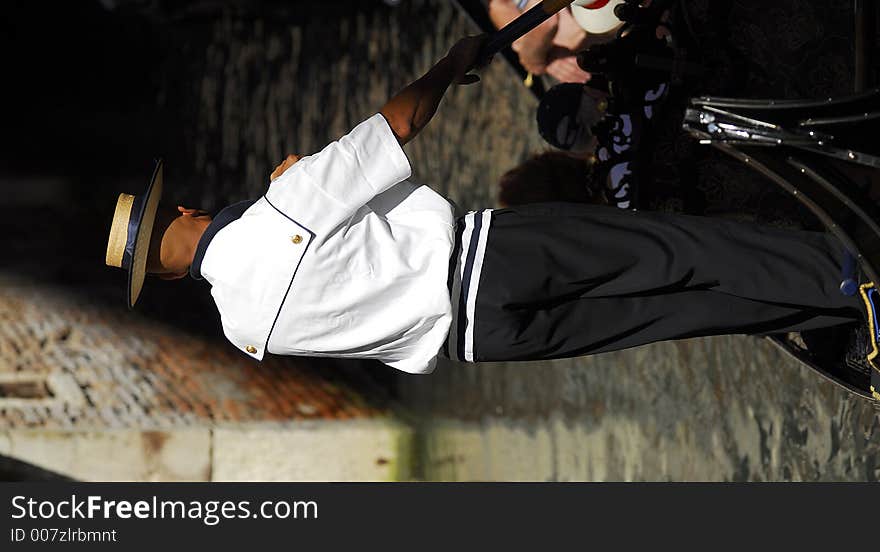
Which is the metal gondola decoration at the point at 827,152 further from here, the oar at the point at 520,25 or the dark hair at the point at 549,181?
the dark hair at the point at 549,181

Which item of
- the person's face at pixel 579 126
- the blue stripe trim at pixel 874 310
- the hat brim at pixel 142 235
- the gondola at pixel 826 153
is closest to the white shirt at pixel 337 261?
the hat brim at pixel 142 235

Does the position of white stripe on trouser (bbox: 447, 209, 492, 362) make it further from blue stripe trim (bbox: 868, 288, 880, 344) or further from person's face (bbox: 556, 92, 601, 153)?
person's face (bbox: 556, 92, 601, 153)

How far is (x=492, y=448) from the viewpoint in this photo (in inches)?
A: 170

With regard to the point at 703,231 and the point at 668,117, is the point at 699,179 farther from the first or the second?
the point at 703,231

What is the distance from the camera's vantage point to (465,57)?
1.75m

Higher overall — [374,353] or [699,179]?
[699,179]

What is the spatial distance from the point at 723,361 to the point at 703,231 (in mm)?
1298

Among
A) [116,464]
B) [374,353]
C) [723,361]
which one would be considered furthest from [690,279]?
[116,464]

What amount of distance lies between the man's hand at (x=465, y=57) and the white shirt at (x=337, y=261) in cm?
17

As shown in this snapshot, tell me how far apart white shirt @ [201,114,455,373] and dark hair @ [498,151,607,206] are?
38.8 inches

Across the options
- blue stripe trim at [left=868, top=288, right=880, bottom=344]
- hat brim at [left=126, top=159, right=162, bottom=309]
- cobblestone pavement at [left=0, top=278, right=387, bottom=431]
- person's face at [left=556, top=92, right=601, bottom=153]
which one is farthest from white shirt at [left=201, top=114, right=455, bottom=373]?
cobblestone pavement at [left=0, top=278, right=387, bottom=431]

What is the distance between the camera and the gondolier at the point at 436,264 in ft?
5.35
